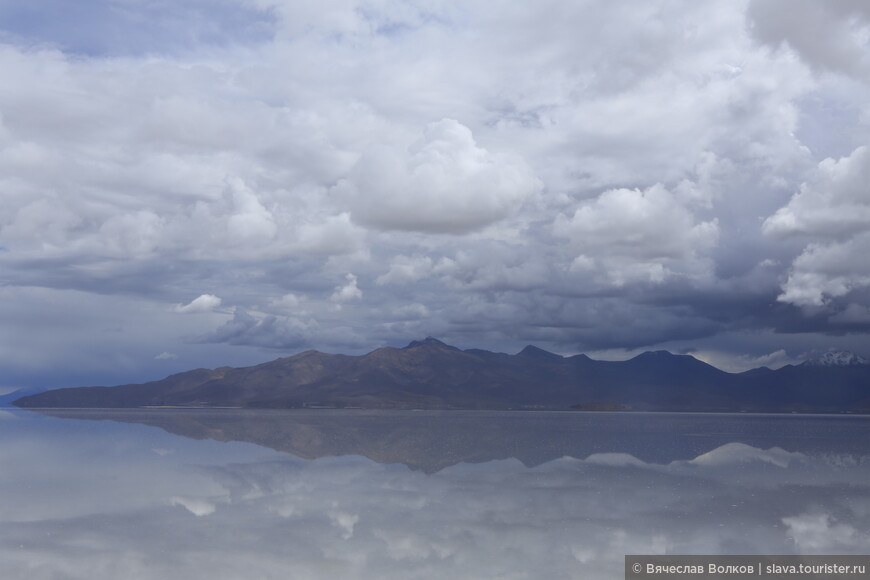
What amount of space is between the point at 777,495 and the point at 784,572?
62.3ft

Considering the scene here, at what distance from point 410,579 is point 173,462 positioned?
43.6 m

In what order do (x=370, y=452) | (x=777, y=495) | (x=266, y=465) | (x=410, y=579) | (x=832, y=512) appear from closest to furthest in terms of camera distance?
(x=410, y=579)
(x=832, y=512)
(x=777, y=495)
(x=266, y=465)
(x=370, y=452)

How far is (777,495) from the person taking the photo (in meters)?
40.9

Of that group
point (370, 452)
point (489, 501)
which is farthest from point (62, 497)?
point (370, 452)

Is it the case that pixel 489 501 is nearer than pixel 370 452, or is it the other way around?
pixel 489 501

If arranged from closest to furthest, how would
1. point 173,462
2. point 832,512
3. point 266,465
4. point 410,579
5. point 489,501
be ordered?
→ point 410,579, point 832,512, point 489,501, point 266,465, point 173,462

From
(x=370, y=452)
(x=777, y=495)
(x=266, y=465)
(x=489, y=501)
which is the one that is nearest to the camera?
(x=489, y=501)

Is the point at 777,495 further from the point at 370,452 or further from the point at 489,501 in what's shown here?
the point at 370,452

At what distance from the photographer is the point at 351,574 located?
24156mm

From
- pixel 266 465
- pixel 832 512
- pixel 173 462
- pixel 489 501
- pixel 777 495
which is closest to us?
pixel 832 512

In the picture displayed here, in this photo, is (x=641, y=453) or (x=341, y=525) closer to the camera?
(x=341, y=525)

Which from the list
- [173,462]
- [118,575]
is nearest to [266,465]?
[173,462]

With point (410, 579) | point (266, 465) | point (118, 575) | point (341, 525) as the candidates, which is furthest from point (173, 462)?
point (410, 579)

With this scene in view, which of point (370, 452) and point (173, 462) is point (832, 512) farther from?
point (173, 462)
